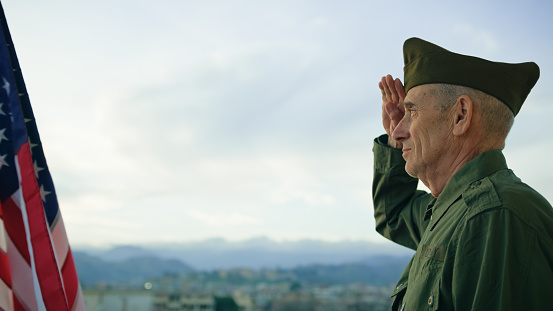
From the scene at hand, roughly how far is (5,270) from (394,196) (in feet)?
4.53

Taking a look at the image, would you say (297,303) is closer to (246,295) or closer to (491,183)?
(246,295)

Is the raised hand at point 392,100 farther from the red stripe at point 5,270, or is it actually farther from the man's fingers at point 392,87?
the red stripe at point 5,270

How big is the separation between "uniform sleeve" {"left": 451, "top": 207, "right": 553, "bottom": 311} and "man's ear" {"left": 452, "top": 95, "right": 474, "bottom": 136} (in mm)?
301

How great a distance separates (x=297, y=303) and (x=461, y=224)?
12198mm

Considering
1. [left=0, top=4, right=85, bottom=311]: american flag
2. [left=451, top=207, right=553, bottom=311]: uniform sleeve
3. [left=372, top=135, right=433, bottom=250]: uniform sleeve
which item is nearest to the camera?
[left=451, top=207, right=553, bottom=311]: uniform sleeve

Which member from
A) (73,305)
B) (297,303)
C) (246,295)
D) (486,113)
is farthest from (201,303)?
(486,113)

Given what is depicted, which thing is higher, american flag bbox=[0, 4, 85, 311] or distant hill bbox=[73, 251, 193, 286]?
distant hill bbox=[73, 251, 193, 286]

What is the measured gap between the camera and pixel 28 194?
60.2 inches

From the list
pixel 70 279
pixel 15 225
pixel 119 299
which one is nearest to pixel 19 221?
pixel 15 225

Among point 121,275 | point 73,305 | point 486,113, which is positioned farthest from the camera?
point 121,275

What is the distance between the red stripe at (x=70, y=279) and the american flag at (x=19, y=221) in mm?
15

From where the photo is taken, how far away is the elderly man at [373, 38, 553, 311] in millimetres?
985

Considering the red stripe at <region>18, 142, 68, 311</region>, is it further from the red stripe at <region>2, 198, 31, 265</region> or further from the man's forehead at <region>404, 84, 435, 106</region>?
the man's forehead at <region>404, 84, 435, 106</region>

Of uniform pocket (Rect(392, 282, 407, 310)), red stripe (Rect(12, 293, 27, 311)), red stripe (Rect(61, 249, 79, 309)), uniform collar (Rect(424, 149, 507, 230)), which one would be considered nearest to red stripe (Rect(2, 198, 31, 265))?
red stripe (Rect(12, 293, 27, 311))
